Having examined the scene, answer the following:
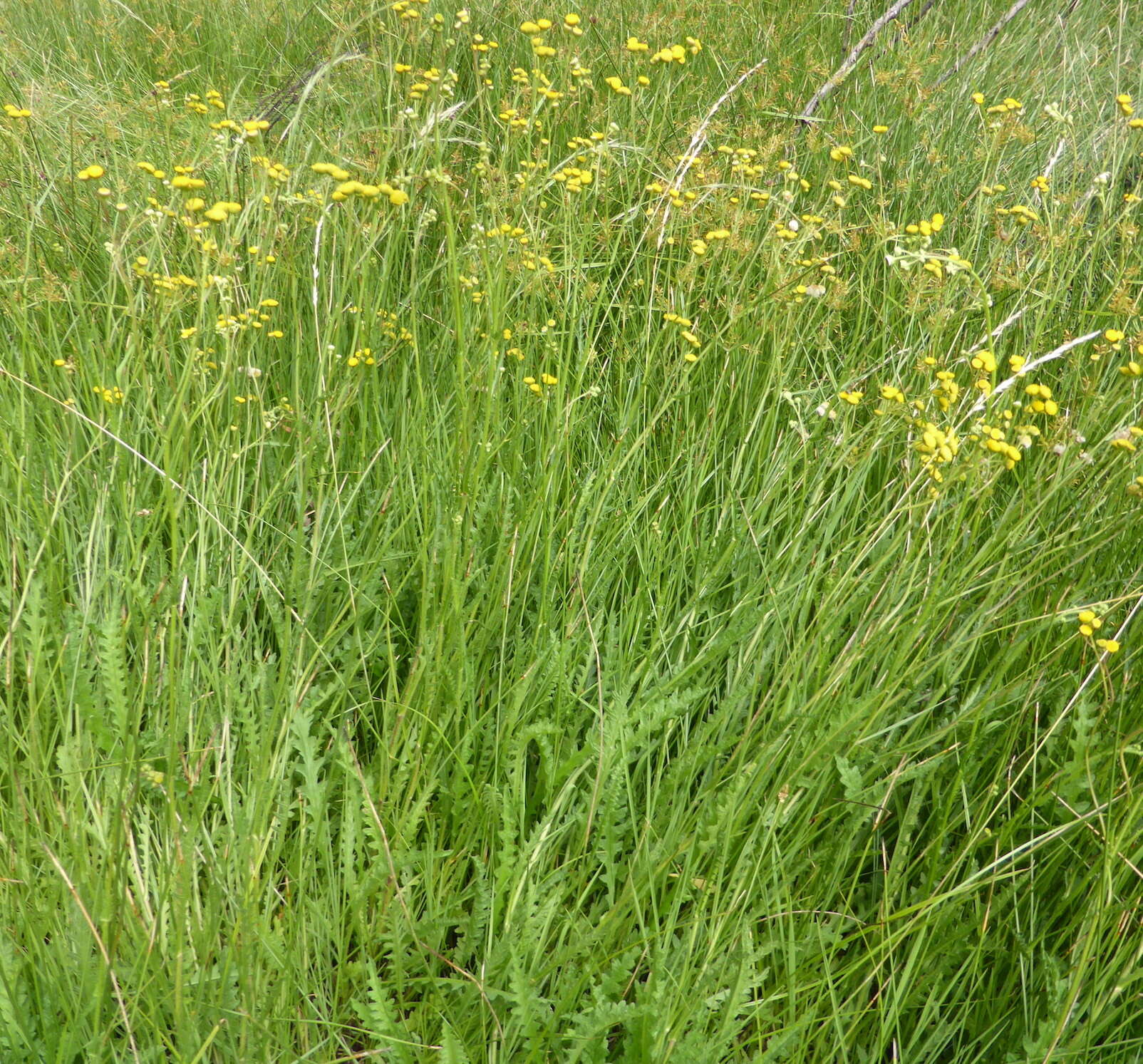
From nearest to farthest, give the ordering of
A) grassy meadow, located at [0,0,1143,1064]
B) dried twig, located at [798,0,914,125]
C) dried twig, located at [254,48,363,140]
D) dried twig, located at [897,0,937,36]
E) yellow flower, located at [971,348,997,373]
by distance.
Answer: grassy meadow, located at [0,0,1143,1064] → yellow flower, located at [971,348,997,373] → dried twig, located at [798,0,914,125] → dried twig, located at [897,0,937,36] → dried twig, located at [254,48,363,140]

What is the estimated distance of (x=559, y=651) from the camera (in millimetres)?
1429

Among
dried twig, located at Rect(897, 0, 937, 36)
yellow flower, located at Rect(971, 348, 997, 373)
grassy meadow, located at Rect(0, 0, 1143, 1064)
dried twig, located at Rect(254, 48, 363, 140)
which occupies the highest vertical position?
dried twig, located at Rect(897, 0, 937, 36)

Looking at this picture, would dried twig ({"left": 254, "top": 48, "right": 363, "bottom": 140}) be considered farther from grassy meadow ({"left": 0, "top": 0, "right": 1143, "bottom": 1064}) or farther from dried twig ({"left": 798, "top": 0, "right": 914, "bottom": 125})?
dried twig ({"left": 798, "top": 0, "right": 914, "bottom": 125})

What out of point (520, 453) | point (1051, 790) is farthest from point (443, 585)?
point (1051, 790)

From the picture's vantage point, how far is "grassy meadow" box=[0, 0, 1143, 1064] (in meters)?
1.09

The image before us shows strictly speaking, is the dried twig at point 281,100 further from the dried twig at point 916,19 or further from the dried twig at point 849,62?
the dried twig at point 916,19

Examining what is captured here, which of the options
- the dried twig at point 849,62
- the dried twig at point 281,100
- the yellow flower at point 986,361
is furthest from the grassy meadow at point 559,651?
the dried twig at point 281,100

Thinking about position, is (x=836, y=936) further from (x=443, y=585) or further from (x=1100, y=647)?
(x=443, y=585)

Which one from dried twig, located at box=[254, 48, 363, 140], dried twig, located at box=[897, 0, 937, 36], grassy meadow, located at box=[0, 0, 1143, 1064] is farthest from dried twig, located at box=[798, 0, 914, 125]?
dried twig, located at box=[254, 48, 363, 140]

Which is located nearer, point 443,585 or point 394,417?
point 443,585

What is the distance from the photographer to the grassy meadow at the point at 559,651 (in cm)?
109

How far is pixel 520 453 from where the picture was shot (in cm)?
172

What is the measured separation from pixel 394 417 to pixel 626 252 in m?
0.84

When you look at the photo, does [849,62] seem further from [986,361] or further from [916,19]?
[986,361]
